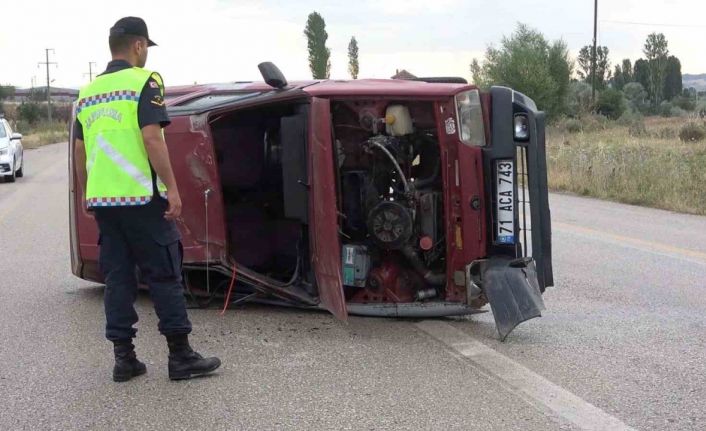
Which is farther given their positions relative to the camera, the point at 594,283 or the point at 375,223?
the point at 594,283

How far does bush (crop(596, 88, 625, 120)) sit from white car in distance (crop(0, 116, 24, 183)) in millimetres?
47285

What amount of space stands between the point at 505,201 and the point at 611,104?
190 ft

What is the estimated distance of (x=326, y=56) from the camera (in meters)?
55.9

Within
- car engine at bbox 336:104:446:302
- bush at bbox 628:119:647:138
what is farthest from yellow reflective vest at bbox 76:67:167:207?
bush at bbox 628:119:647:138

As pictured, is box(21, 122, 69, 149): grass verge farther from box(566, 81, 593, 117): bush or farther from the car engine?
box(566, 81, 593, 117): bush

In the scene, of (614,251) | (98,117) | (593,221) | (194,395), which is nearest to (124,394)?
(194,395)

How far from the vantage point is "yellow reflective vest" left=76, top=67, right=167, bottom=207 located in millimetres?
4305

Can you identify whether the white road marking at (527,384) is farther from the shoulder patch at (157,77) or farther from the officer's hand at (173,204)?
the shoulder patch at (157,77)

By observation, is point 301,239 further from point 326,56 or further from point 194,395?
point 326,56

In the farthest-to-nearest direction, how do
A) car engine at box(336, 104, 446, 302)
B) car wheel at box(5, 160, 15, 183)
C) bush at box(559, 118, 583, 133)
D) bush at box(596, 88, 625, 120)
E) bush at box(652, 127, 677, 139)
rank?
bush at box(596, 88, 625, 120), bush at box(559, 118, 583, 133), bush at box(652, 127, 677, 139), car wheel at box(5, 160, 15, 183), car engine at box(336, 104, 446, 302)

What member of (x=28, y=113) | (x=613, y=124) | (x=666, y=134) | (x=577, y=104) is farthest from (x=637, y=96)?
(x=28, y=113)

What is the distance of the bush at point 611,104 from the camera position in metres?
59.4

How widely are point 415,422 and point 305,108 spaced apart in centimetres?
241

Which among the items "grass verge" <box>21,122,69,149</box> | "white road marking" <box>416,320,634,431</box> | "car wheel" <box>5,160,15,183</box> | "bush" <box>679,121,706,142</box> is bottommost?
"white road marking" <box>416,320,634,431</box>
